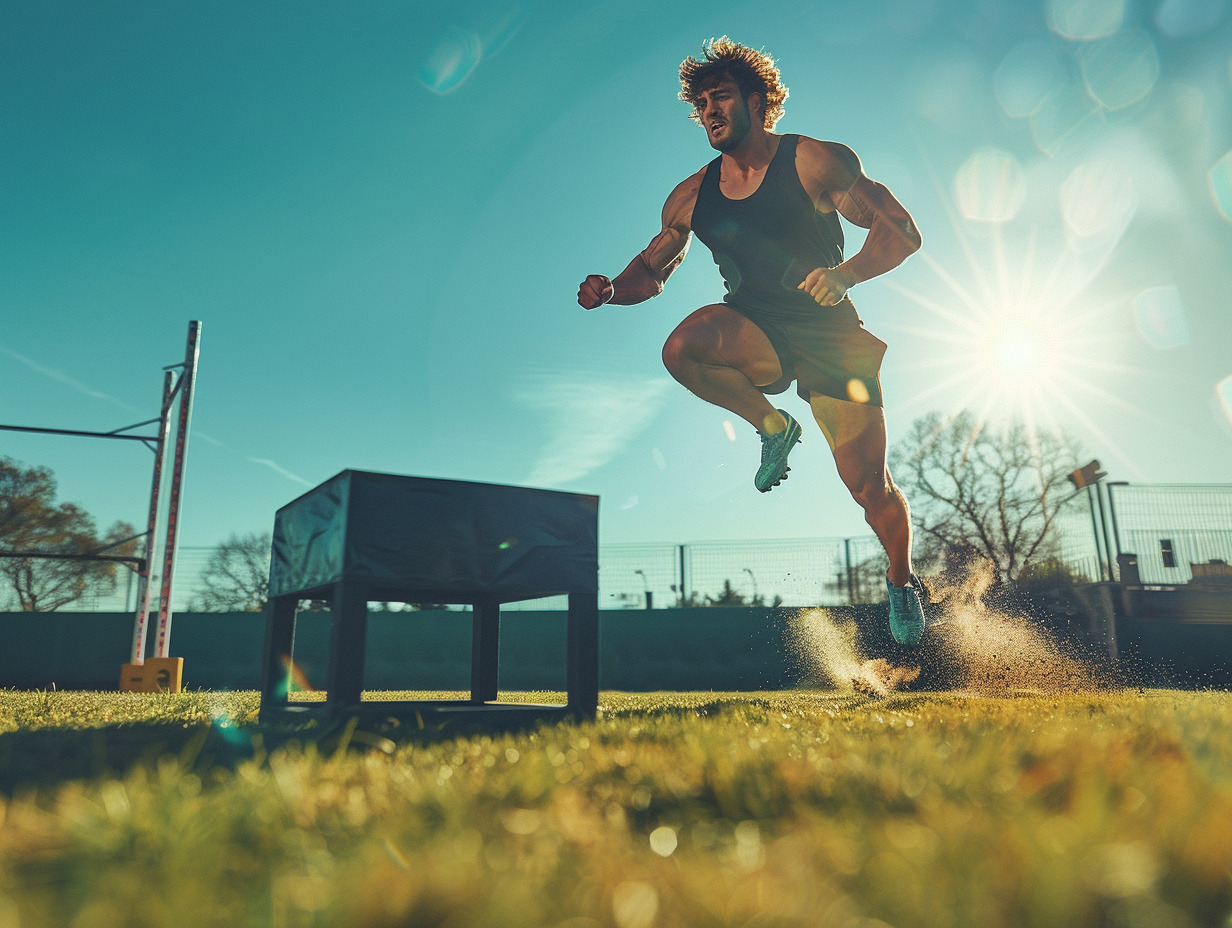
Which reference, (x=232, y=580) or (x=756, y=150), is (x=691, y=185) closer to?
(x=756, y=150)

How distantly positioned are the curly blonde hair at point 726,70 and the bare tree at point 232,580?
12092 millimetres

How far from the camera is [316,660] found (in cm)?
1500

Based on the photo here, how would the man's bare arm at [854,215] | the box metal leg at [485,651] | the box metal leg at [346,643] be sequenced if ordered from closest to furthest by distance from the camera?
the box metal leg at [346,643], the man's bare arm at [854,215], the box metal leg at [485,651]

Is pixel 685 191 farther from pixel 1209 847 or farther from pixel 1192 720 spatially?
pixel 1209 847

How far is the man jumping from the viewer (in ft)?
11.7

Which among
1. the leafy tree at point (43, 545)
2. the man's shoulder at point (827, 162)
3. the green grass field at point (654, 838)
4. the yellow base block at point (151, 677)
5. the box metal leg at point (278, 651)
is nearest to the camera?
the green grass field at point (654, 838)

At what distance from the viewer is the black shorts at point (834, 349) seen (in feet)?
11.7

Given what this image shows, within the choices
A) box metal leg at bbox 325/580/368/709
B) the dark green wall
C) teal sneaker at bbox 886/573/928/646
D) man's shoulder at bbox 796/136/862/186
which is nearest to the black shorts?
man's shoulder at bbox 796/136/862/186

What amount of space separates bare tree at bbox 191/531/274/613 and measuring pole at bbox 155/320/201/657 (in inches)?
116

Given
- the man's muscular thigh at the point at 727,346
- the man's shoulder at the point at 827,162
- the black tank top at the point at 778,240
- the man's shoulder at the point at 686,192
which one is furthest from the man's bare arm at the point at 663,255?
the man's shoulder at the point at 827,162

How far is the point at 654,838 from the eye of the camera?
1021mm

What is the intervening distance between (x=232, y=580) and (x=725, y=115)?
60.5ft

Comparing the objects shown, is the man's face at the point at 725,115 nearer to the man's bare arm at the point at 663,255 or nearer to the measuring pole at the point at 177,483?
the man's bare arm at the point at 663,255

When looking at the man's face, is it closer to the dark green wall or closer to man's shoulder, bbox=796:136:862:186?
man's shoulder, bbox=796:136:862:186
